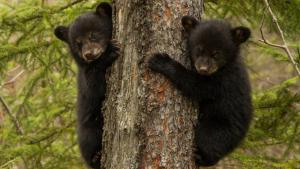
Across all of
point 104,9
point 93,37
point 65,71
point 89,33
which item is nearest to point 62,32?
point 89,33

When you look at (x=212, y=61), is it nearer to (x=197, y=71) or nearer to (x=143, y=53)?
(x=197, y=71)

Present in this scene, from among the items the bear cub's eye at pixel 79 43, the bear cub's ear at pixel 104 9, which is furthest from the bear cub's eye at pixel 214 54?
the bear cub's eye at pixel 79 43

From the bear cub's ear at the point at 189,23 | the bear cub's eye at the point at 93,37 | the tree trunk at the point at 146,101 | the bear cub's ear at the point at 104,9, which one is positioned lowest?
the tree trunk at the point at 146,101

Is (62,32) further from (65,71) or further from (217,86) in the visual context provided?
(217,86)

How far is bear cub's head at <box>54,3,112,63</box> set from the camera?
546 cm

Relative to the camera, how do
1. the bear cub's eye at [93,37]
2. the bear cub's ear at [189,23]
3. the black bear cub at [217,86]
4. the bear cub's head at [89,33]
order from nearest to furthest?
the bear cub's ear at [189,23] < the black bear cub at [217,86] < the bear cub's head at [89,33] < the bear cub's eye at [93,37]

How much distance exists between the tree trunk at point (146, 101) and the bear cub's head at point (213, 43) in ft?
1.21

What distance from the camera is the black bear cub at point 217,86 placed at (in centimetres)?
508

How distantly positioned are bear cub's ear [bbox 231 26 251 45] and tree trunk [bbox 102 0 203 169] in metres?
0.90

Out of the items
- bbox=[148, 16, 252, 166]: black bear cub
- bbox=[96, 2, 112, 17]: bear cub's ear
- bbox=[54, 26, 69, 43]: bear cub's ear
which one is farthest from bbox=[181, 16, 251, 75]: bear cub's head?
bbox=[54, 26, 69, 43]: bear cub's ear

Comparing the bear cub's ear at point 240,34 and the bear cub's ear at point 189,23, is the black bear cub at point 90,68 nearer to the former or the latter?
the bear cub's ear at point 189,23

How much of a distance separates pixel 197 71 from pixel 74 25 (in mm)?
1709

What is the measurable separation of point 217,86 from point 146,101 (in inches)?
43.2

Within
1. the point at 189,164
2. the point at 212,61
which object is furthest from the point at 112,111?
the point at 212,61
